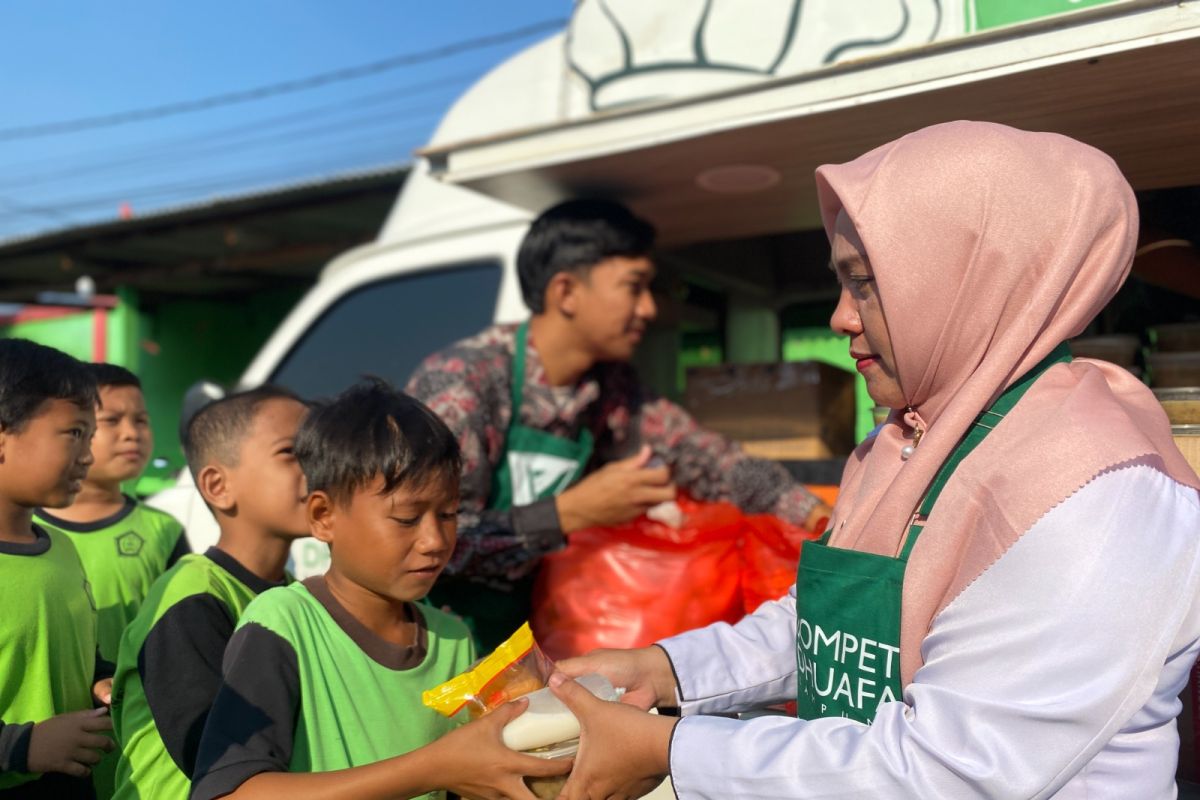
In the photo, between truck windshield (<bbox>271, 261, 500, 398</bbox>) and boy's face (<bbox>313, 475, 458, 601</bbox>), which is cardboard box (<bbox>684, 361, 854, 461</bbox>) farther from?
boy's face (<bbox>313, 475, 458, 601</bbox>)

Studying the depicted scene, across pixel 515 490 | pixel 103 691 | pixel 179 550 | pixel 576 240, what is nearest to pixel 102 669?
pixel 103 691

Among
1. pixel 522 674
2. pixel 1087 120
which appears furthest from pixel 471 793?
pixel 1087 120

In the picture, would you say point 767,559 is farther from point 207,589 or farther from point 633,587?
point 207,589

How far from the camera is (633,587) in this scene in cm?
284

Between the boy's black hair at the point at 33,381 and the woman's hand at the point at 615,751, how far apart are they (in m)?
1.43

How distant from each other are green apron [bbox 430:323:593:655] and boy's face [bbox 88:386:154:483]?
106 cm

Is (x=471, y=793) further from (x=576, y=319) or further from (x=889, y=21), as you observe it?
(x=889, y=21)

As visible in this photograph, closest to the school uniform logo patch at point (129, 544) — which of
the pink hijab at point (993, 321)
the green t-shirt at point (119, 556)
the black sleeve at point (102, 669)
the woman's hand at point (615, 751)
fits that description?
the green t-shirt at point (119, 556)

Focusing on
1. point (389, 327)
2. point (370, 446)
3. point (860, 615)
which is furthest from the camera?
point (389, 327)

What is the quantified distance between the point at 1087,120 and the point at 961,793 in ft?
5.40

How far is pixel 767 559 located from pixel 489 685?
4.57 ft

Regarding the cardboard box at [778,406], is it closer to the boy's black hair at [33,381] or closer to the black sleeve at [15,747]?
the boy's black hair at [33,381]

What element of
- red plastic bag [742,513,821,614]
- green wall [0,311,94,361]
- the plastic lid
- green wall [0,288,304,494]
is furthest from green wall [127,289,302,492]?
the plastic lid

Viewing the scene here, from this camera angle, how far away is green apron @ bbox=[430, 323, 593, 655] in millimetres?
2896
